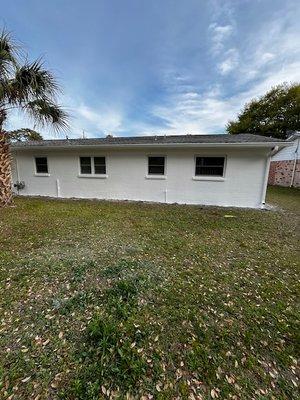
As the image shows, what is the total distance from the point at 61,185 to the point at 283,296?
33.2ft

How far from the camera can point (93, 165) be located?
32.4 ft

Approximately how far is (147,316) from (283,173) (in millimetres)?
19556

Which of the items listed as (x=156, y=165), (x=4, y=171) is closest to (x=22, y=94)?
(x=4, y=171)

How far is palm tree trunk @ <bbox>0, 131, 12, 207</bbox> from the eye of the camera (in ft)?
25.1

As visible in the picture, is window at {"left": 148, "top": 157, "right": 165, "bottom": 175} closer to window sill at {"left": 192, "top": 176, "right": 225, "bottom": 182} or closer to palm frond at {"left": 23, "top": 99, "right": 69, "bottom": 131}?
window sill at {"left": 192, "top": 176, "right": 225, "bottom": 182}

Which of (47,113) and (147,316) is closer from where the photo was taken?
(147,316)

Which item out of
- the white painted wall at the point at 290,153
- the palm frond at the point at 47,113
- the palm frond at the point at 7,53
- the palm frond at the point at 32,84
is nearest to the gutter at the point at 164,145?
the palm frond at the point at 47,113

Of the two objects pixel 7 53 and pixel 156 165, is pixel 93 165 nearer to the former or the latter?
pixel 156 165

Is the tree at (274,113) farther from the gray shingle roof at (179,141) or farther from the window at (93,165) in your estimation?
the window at (93,165)

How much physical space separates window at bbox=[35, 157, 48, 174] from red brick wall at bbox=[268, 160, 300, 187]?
1796cm

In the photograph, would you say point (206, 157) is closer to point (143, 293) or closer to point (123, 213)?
point (123, 213)

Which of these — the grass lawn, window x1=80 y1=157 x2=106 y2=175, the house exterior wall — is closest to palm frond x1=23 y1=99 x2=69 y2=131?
the house exterior wall

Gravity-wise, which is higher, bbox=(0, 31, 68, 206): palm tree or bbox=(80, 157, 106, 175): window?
bbox=(0, 31, 68, 206): palm tree

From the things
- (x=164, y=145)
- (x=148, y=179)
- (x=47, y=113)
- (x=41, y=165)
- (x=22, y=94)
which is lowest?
(x=148, y=179)
